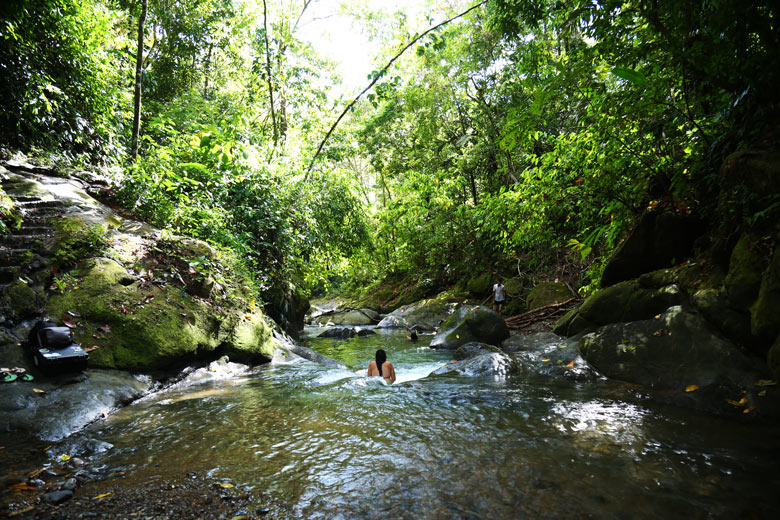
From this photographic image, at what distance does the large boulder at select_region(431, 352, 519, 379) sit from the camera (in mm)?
6352

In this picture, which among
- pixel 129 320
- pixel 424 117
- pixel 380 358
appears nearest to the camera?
pixel 129 320

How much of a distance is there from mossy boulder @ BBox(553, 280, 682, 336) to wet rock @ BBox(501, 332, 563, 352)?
0.29 m

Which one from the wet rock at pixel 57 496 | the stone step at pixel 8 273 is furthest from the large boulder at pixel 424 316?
the wet rock at pixel 57 496

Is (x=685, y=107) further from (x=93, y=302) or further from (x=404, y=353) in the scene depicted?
→ (x=93, y=302)

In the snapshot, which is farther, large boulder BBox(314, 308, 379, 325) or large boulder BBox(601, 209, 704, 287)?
large boulder BBox(314, 308, 379, 325)

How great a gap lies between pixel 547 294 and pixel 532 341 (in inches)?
191

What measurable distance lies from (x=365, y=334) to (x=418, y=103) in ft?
39.4

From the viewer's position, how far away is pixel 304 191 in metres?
11.2

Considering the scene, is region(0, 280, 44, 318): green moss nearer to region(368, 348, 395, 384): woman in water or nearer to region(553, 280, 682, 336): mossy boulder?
region(368, 348, 395, 384): woman in water

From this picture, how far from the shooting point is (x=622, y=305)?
21.7ft

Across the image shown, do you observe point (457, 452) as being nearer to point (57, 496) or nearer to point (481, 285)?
point (57, 496)

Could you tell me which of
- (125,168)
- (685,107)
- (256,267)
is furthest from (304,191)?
(685,107)

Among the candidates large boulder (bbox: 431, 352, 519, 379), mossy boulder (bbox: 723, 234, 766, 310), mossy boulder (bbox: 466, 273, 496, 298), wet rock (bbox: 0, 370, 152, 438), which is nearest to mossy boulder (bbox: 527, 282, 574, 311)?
mossy boulder (bbox: 466, 273, 496, 298)

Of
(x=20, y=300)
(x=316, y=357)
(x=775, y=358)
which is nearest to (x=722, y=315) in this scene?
(x=775, y=358)
